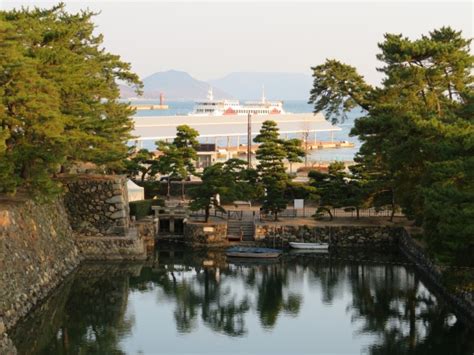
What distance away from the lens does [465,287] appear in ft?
70.6

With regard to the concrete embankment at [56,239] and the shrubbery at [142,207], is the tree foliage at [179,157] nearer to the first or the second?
the shrubbery at [142,207]

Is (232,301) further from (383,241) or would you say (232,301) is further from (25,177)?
(383,241)

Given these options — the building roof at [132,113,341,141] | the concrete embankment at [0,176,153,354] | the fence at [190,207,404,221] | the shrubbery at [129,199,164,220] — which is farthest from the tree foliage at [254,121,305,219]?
the building roof at [132,113,341,141]

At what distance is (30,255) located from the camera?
23.0 metres

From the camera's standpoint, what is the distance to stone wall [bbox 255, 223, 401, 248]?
1353 inches

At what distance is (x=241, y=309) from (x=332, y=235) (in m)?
11.3

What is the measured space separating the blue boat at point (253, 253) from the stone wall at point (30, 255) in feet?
21.7

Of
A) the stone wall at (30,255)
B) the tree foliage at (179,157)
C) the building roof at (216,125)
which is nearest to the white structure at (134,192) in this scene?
the tree foliage at (179,157)

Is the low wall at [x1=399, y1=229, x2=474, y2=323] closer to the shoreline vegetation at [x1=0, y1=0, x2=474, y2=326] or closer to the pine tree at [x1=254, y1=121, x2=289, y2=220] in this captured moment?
the shoreline vegetation at [x1=0, y1=0, x2=474, y2=326]

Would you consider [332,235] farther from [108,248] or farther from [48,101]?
[48,101]

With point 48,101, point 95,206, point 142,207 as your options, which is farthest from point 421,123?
point 142,207

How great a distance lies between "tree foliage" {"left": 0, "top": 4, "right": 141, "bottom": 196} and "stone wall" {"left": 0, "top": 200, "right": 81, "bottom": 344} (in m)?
1.12

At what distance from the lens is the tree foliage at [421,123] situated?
2053 centimetres

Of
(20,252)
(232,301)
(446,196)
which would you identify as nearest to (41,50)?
(20,252)
